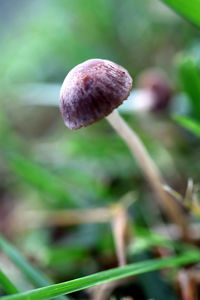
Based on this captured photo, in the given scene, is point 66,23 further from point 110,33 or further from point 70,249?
point 70,249

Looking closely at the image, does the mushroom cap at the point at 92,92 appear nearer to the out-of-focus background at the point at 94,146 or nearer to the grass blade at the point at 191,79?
the out-of-focus background at the point at 94,146

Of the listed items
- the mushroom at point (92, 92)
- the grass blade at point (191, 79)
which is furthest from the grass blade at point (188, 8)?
the mushroom at point (92, 92)

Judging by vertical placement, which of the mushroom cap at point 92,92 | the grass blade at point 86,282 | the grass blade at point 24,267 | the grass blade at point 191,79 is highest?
the mushroom cap at point 92,92

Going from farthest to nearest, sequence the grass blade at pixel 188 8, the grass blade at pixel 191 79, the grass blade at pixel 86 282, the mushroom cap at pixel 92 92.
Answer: the grass blade at pixel 191 79 < the grass blade at pixel 188 8 < the mushroom cap at pixel 92 92 < the grass blade at pixel 86 282

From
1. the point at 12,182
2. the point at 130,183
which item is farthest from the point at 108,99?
the point at 12,182

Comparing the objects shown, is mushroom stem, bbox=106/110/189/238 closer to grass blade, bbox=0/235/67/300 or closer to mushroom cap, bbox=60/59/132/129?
mushroom cap, bbox=60/59/132/129

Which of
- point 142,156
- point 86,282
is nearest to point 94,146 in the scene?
point 142,156
